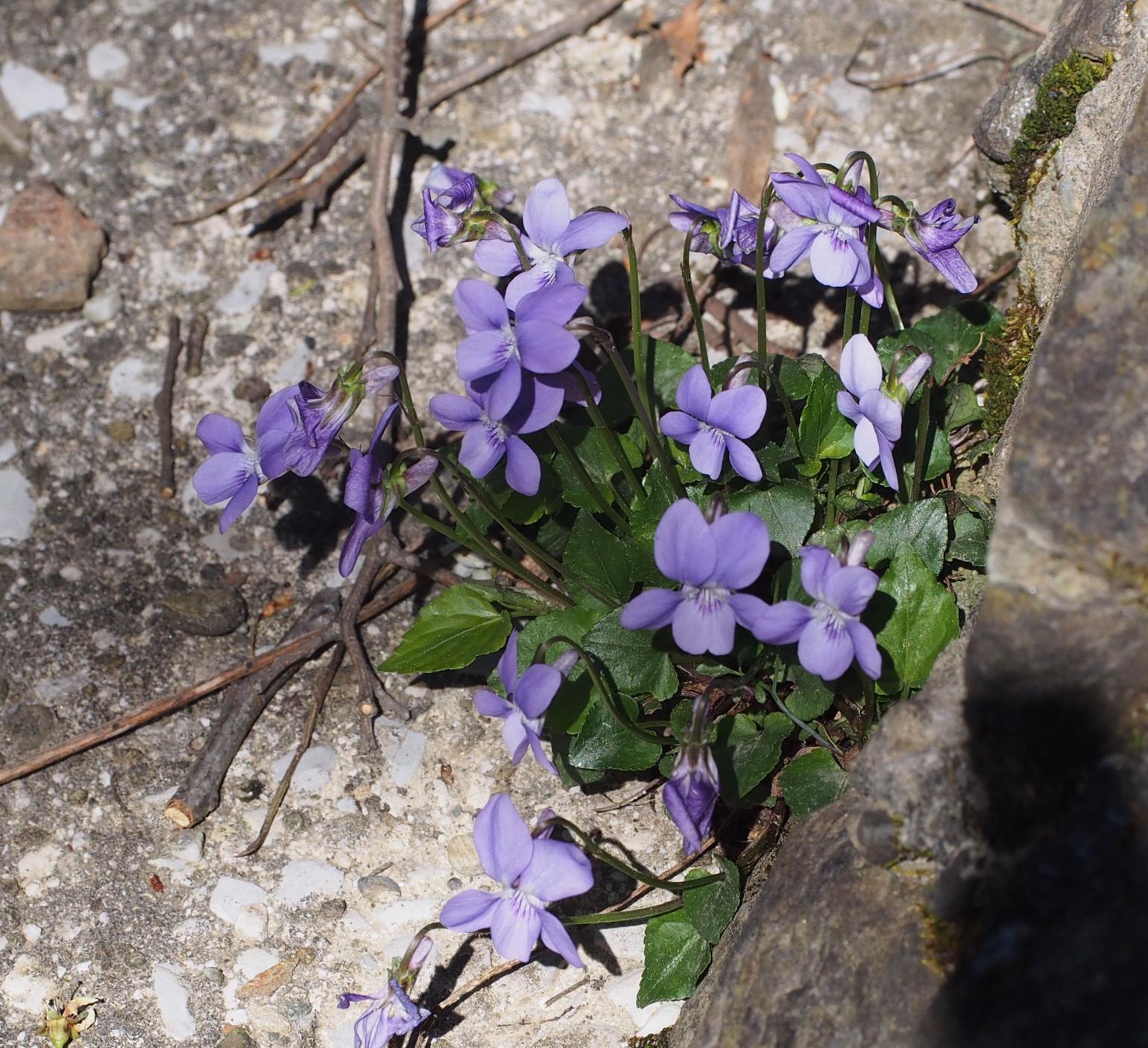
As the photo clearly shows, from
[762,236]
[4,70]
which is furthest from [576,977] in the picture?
[4,70]

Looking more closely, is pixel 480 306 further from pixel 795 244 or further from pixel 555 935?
pixel 555 935

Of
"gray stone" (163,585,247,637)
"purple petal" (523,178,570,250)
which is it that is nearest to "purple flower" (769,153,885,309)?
"purple petal" (523,178,570,250)

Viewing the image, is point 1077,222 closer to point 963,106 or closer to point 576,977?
point 963,106

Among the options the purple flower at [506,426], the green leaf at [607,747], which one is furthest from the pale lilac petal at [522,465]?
the green leaf at [607,747]

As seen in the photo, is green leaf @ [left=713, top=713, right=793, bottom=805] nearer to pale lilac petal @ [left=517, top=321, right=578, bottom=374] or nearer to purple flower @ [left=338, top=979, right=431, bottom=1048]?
purple flower @ [left=338, top=979, right=431, bottom=1048]

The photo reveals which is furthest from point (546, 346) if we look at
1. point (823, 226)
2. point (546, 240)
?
point (823, 226)
